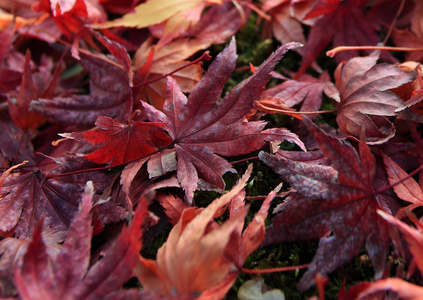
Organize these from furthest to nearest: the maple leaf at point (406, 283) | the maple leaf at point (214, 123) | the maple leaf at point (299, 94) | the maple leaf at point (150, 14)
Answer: the maple leaf at point (150, 14), the maple leaf at point (299, 94), the maple leaf at point (214, 123), the maple leaf at point (406, 283)

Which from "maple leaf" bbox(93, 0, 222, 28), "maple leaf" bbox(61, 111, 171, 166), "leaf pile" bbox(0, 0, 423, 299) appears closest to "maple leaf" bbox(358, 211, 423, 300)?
"leaf pile" bbox(0, 0, 423, 299)

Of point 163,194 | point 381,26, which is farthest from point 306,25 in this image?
point 163,194

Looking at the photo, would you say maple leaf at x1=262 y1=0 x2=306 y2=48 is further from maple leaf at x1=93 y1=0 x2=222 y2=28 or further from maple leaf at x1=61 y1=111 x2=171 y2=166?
Result: maple leaf at x1=61 y1=111 x2=171 y2=166

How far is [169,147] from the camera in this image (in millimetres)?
870

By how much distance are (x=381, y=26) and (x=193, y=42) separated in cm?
64

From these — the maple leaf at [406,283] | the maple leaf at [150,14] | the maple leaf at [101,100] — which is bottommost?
the maple leaf at [406,283]

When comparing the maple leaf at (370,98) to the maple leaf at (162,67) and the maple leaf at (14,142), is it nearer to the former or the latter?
the maple leaf at (162,67)

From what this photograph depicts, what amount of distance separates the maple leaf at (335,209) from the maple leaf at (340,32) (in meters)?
0.46

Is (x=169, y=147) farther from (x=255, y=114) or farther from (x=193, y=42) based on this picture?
(x=193, y=42)

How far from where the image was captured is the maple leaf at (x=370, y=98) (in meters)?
0.83

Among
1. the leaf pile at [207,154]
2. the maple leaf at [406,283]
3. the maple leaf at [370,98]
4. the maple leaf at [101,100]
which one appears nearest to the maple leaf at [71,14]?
the leaf pile at [207,154]

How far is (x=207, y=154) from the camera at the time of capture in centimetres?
83

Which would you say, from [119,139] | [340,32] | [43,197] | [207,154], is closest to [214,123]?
[207,154]

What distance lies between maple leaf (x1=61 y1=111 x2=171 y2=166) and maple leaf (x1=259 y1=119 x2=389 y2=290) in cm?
29
